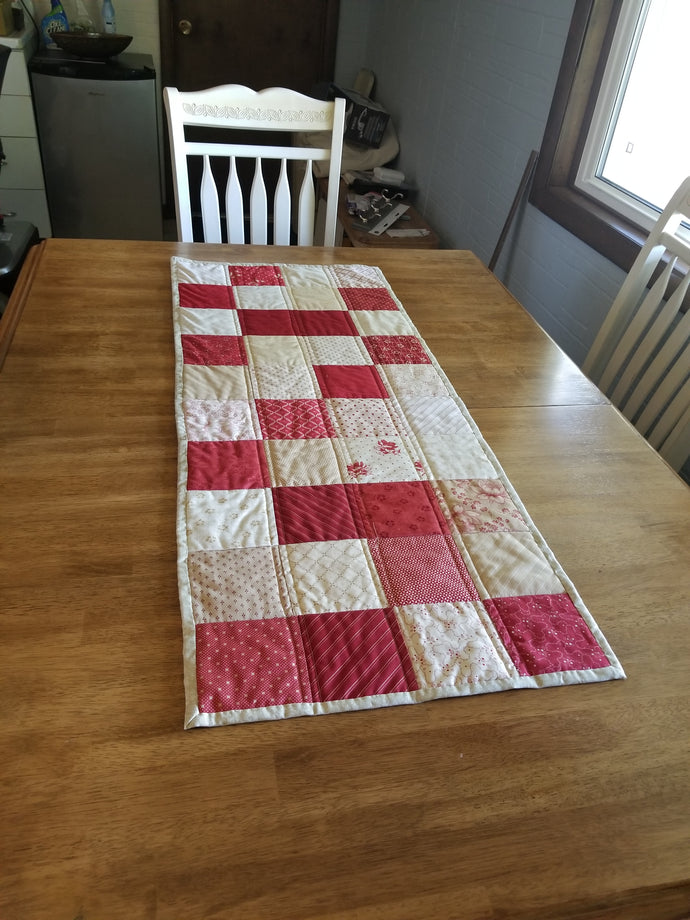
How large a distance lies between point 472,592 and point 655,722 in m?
0.24

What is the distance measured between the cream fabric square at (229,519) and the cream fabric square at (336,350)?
40cm

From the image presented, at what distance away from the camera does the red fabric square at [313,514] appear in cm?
92

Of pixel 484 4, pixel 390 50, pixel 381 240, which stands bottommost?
pixel 381 240

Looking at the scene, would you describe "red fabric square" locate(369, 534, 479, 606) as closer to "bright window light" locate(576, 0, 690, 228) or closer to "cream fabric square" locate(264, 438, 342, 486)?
"cream fabric square" locate(264, 438, 342, 486)

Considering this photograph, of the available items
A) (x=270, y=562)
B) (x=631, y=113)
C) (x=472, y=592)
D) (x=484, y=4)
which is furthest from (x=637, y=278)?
(x=484, y=4)

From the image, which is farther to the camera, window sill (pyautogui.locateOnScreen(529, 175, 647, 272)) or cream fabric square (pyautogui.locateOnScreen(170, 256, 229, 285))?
window sill (pyautogui.locateOnScreen(529, 175, 647, 272))

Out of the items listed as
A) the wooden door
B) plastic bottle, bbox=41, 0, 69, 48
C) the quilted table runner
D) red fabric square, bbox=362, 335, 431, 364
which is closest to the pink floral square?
the quilted table runner

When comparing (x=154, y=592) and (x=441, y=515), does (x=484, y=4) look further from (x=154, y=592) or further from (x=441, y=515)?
(x=154, y=592)

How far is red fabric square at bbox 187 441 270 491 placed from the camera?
0.99 meters

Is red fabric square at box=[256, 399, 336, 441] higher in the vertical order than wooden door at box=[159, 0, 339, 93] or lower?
lower

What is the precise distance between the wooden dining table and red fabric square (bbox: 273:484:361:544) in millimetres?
148

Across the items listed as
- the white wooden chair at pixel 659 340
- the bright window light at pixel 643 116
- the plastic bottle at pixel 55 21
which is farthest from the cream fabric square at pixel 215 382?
the plastic bottle at pixel 55 21

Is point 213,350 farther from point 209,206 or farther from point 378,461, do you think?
point 209,206

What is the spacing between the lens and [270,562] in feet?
2.86
